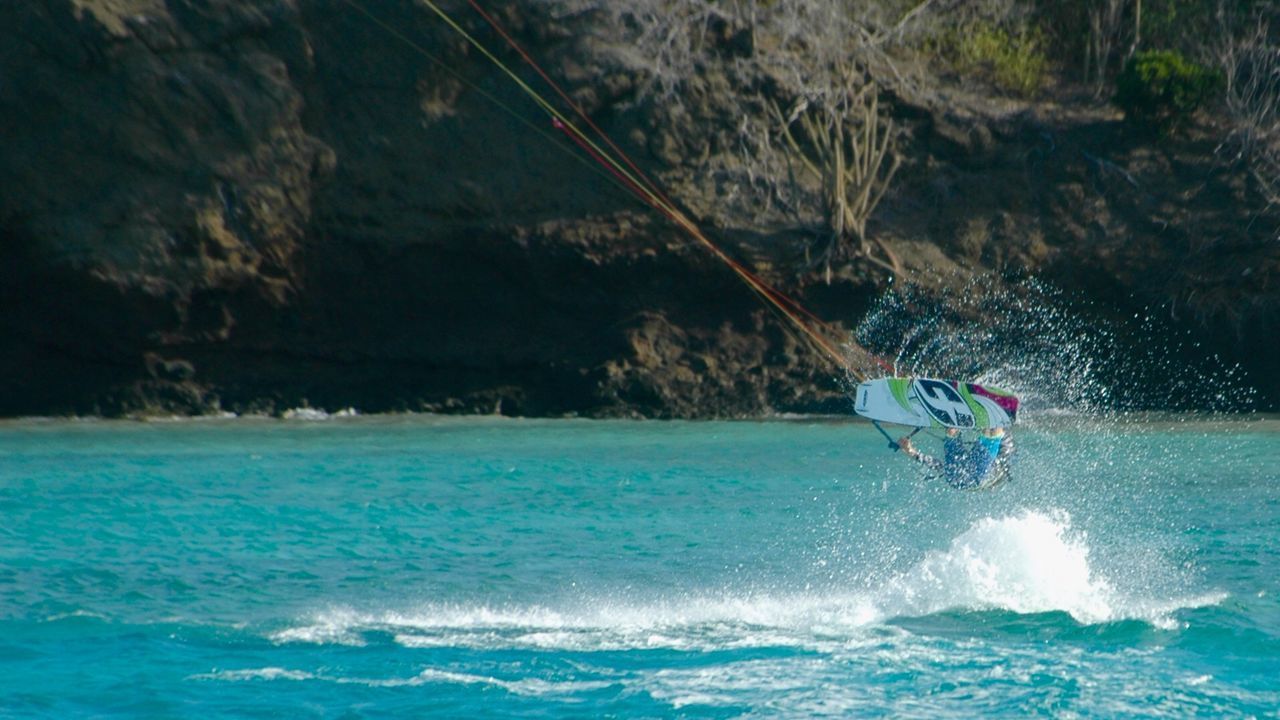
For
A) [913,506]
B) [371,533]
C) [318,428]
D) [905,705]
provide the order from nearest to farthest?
[905,705] → [371,533] → [913,506] → [318,428]

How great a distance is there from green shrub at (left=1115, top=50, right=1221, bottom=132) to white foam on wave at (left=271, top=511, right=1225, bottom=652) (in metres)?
14.6

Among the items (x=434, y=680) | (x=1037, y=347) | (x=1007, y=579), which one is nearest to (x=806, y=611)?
(x=1007, y=579)

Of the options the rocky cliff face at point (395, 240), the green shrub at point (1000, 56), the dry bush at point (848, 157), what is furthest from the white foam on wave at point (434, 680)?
the green shrub at point (1000, 56)

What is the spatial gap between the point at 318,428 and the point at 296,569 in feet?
30.8

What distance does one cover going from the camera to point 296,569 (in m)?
11.2

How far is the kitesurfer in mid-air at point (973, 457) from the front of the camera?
35.1 ft

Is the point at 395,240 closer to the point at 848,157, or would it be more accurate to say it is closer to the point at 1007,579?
the point at 848,157

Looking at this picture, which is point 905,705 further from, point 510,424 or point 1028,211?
point 1028,211

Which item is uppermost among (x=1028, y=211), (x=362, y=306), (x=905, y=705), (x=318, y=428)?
(x=1028, y=211)

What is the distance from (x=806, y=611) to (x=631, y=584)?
1409 millimetres

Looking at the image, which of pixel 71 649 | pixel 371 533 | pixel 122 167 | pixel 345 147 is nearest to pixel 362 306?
pixel 345 147

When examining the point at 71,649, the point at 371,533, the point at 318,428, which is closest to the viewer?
the point at 71,649

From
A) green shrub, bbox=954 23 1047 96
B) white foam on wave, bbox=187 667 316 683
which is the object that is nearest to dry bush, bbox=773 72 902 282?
green shrub, bbox=954 23 1047 96

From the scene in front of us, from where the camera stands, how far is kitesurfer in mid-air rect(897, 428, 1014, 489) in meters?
10.7
